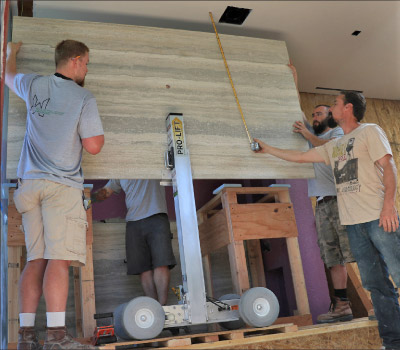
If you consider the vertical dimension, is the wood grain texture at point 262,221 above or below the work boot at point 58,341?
above

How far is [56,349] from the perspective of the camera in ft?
7.16

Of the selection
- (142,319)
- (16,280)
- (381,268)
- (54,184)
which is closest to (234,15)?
(54,184)

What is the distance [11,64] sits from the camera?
278 centimetres

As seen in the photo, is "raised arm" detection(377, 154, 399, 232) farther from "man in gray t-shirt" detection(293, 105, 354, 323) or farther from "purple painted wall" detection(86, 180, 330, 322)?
"purple painted wall" detection(86, 180, 330, 322)

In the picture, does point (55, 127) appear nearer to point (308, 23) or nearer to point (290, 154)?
point (290, 154)

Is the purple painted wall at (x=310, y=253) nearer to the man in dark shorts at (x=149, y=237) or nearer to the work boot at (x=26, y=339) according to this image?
the man in dark shorts at (x=149, y=237)

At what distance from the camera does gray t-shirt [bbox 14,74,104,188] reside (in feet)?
7.97

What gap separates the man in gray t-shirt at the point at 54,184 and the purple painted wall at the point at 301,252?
1.60 m

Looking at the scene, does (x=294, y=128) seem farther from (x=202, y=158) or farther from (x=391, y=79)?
(x=391, y=79)

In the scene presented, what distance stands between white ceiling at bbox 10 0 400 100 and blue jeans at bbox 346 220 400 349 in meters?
1.63

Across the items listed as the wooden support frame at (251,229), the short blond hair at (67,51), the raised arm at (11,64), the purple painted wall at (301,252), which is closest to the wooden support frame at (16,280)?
the raised arm at (11,64)

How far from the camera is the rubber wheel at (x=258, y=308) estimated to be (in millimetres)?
2697

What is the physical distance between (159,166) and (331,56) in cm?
205

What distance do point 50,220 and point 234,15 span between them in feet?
6.64
